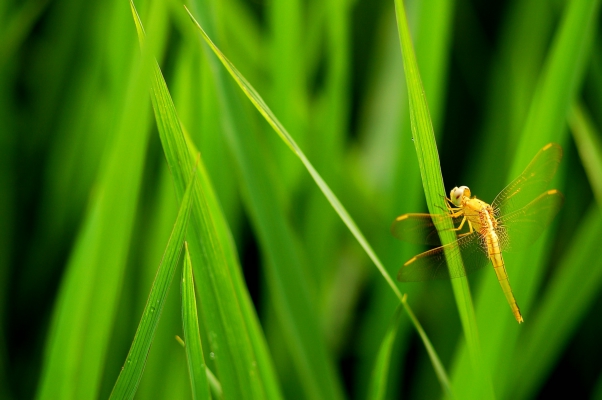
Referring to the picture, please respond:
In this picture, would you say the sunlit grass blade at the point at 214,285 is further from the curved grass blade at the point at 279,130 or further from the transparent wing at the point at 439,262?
the transparent wing at the point at 439,262

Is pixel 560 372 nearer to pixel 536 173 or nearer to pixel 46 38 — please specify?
pixel 536 173

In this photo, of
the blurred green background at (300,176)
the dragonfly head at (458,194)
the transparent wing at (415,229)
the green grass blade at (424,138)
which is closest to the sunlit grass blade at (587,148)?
the blurred green background at (300,176)

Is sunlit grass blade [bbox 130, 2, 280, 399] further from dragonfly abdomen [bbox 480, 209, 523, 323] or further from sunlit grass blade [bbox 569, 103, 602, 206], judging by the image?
sunlit grass blade [bbox 569, 103, 602, 206]

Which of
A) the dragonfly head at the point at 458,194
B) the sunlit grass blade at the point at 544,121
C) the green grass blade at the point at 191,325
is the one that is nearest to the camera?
the green grass blade at the point at 191,325

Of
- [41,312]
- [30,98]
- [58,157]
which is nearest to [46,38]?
[30,98]

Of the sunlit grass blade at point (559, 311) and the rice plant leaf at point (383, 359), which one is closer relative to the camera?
the rice plant leaf at point (383, 359)

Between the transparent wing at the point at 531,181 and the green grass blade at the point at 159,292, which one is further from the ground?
the green grass blade at the point at 159,292

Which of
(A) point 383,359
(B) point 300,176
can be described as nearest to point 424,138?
(A) point 383,359

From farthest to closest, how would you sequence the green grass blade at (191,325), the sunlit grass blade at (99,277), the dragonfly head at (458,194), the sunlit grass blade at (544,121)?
1. the dragonfly head at (458,194)
2. the sunlit grass blade at (544,121)
3. the sunlit grass blade at (99,277)
4. the green grass blade at (191,325)

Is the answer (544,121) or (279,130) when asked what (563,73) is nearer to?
(544,121)

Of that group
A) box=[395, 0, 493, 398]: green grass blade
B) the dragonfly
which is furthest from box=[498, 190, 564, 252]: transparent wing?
box=[395, 0, 493, 398]: green grass blade
